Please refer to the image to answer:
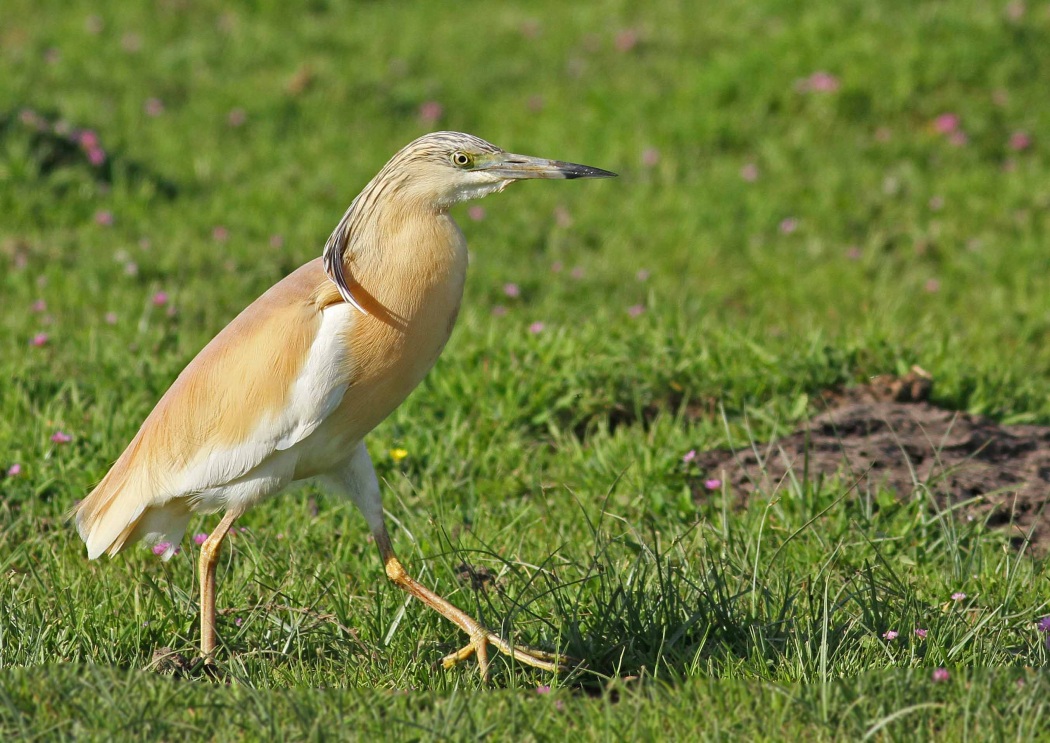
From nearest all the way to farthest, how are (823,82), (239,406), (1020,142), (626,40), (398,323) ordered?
1. (398,323)
2. (239,406)
3. (1020,142)
4. (823,82)
5. (626,40)

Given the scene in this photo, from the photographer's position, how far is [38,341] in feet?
18.1

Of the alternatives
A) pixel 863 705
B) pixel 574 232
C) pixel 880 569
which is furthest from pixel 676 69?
pixel 863 705

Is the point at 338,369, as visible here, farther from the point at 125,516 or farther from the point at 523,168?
the point at 125,516

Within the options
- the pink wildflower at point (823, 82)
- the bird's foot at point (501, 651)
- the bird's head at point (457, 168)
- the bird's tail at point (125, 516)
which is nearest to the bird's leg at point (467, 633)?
the bird's foot at point (501, 651)

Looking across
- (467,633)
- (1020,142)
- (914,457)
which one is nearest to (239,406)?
(467,633)

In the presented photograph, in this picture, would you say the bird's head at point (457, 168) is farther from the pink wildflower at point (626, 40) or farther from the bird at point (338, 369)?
the pink wildflower at point (626, 40)

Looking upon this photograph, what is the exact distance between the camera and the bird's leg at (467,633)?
11.5 ft

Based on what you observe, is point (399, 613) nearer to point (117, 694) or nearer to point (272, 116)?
point (117, 694)

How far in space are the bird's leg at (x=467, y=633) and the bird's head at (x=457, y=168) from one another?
1052 mm

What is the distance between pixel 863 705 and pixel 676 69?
724cm

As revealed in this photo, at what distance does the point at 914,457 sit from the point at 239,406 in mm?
2428

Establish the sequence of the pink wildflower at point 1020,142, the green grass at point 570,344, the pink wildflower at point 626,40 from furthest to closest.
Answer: the pink wildflower at point 626,40 < the pink wildflower at point 1020,142 < the green grass at point 570,344

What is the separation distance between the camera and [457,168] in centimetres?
354

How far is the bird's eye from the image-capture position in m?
3.54
